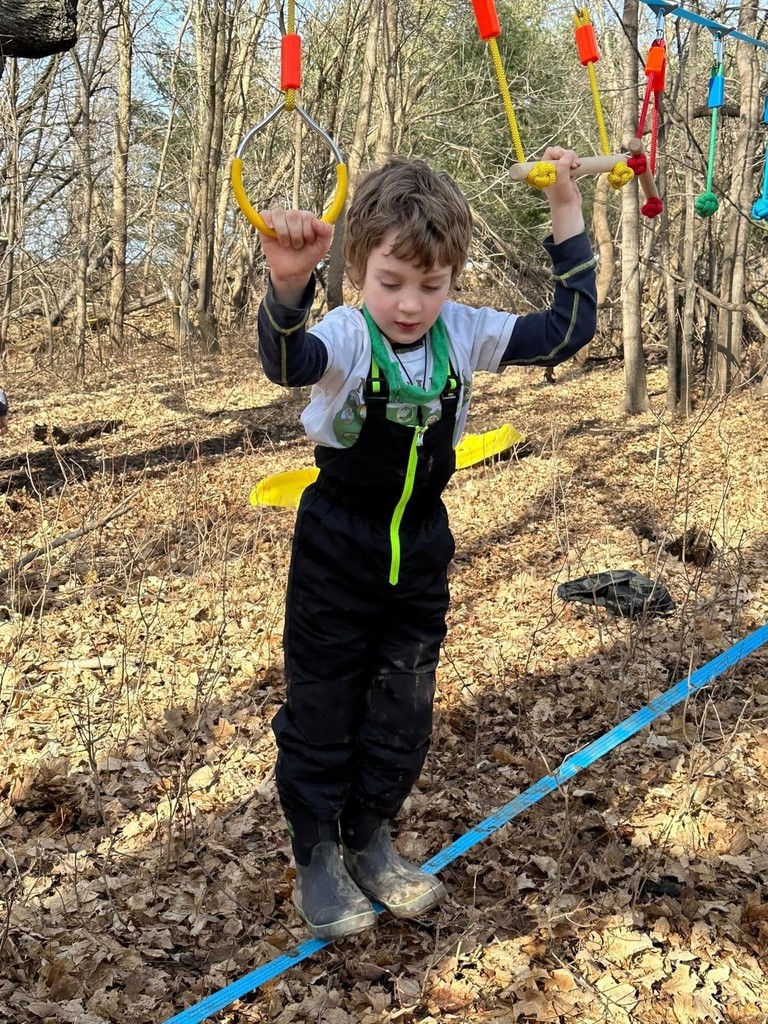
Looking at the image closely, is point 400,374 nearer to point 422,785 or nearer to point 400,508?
point 400,508

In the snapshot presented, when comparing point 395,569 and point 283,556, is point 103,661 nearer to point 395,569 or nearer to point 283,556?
point 283,556

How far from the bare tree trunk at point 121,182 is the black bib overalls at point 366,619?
13.4 metres

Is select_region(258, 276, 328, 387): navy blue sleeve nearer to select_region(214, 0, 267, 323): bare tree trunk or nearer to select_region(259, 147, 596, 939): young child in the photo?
select_region(259, 147, 596, 939): young child

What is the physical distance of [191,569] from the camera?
551 cm

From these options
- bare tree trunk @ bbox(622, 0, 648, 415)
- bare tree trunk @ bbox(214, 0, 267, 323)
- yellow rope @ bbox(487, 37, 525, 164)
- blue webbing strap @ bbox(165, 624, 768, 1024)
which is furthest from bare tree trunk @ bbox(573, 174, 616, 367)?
yellow rope @ bbox(487, 37, 525, 164)

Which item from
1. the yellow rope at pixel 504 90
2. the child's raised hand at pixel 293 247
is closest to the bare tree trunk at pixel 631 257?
the yellow rope at pixel 504 90

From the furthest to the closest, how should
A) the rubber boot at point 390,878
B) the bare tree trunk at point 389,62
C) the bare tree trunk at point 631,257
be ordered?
the bare tree trunk at point 389,62
the bare tree trunk at point 631,257
the rubber boot at point 390,878

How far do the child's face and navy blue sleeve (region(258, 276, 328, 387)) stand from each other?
19 centimetres

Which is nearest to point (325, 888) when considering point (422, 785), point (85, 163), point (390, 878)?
point (390, 878)

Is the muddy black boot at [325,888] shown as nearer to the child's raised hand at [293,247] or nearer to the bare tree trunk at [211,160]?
the child's raised hand at [293,247]

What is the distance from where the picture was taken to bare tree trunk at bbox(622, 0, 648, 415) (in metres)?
8.16

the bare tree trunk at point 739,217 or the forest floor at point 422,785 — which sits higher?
the bare tree trunk at point 739,217

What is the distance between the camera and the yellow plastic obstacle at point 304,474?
647 cm

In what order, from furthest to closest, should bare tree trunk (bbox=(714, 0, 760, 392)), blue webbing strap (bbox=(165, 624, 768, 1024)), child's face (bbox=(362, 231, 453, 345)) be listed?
bare tree trunk (bbox=(714, 0, 760, 392)), blue webbing strap (bbox=(165, 624, 768, 1024)), child's face (bbox=(362, 231, 453, 345))
